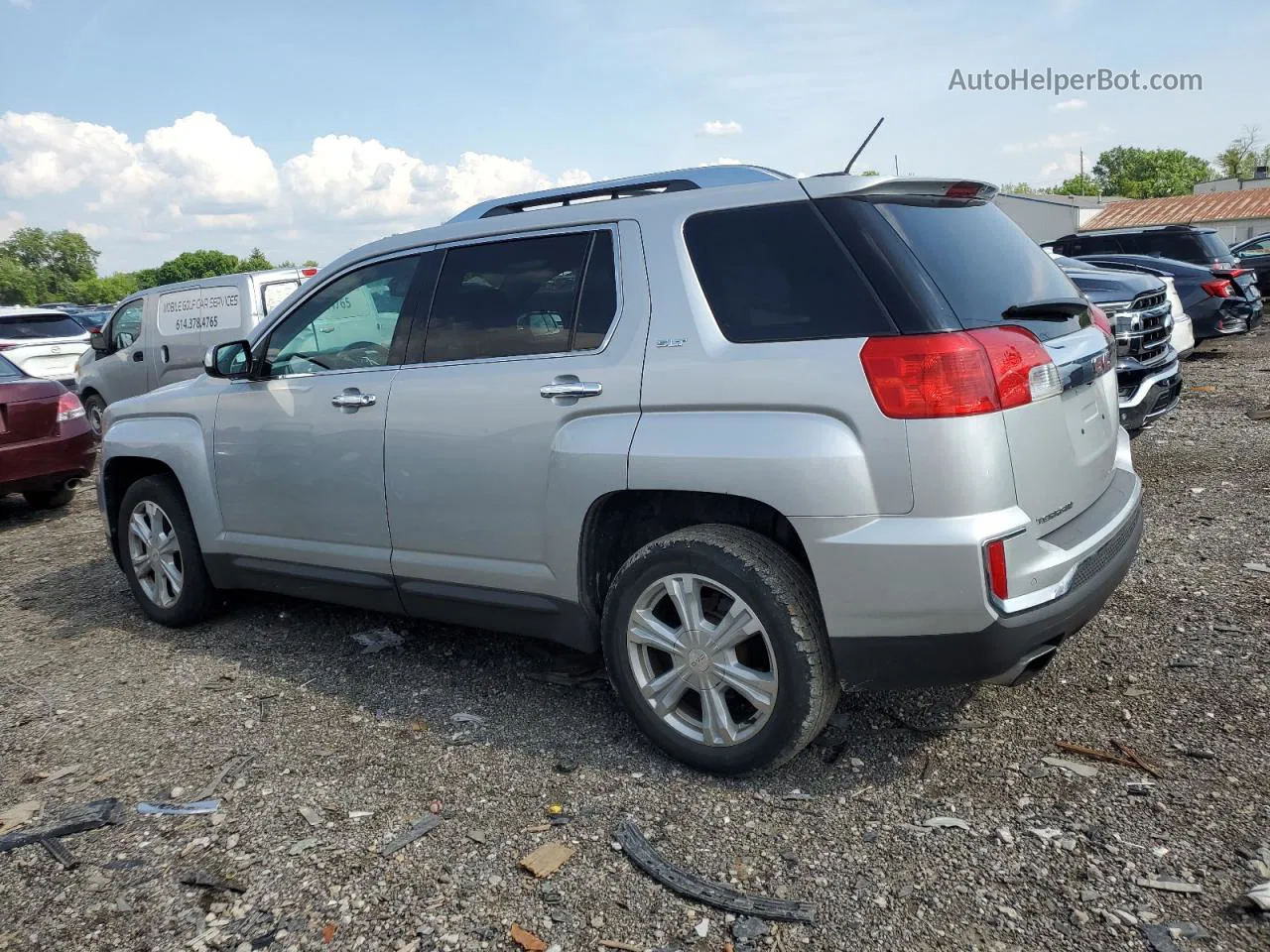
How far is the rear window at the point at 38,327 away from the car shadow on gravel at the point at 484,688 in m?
10.0

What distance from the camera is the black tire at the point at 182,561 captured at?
5.02 m

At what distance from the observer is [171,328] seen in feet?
35.3

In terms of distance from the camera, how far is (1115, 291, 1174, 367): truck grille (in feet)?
24.6

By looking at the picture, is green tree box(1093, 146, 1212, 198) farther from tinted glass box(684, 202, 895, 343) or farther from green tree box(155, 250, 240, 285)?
tinted glass box(684, 202, 895, 343)

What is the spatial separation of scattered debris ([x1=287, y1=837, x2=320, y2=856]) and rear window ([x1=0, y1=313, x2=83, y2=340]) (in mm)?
13765

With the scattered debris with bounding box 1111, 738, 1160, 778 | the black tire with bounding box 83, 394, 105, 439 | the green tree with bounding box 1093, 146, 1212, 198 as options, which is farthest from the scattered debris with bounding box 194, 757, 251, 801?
the green tree with bounding box 1093, 146, 1212, 198

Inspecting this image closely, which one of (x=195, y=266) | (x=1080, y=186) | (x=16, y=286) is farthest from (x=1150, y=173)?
(x=16, y=286)

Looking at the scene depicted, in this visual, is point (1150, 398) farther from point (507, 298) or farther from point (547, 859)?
point (547, 859)

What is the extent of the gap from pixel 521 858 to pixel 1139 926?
1.65 m

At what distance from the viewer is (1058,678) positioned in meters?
3.88

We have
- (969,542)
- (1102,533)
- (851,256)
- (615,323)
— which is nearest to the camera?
(969,542)

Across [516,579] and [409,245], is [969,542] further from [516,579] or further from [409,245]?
[409,245]

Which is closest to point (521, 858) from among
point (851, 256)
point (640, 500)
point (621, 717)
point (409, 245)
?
point (621, 717)

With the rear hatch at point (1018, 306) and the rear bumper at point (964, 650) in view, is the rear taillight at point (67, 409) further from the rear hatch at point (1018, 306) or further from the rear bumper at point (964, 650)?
the rear bumper at point (964, 650)
